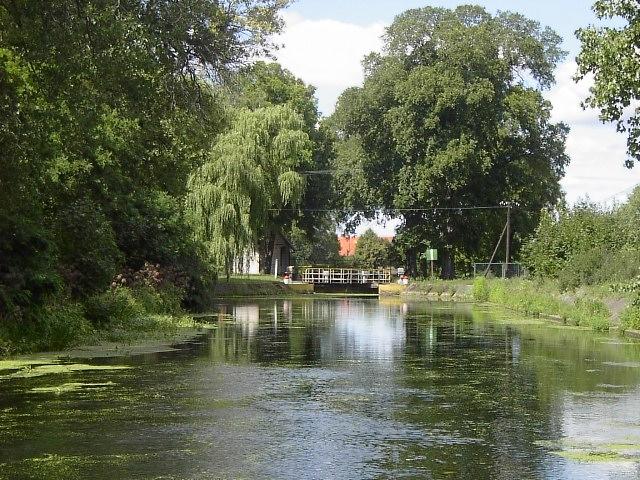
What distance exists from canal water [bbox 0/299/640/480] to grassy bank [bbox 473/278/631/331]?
8.57 meters

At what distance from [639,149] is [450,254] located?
5413 centimetres

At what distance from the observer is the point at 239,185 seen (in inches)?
2339

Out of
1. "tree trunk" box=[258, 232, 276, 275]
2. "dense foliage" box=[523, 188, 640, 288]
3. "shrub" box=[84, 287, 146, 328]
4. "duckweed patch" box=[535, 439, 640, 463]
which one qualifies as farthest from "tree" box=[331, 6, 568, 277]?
"duckweed patch" box=[535, 439, 640, 463]

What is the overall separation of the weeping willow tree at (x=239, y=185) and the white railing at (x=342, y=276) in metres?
10.7

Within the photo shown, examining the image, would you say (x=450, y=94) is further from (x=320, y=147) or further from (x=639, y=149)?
(x=639, y=149)

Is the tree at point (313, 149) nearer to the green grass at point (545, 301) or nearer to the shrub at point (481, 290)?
the shrub at point (481, 290)

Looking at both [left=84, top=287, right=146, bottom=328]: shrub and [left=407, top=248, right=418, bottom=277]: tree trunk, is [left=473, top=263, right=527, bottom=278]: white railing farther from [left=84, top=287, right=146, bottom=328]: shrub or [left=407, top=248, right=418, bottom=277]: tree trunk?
[left=84, top=287, right=146, bottom=328]: shrub

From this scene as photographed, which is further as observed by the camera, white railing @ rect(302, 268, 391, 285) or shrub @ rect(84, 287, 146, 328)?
white railing @ rect(302, 268, 391, 285)

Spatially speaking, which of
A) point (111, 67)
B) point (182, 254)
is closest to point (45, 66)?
point (111, 67)

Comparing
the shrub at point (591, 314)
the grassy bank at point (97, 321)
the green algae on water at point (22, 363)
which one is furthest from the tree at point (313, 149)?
the green algae on water at point (22, 363)

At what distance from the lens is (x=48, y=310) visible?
847 inches

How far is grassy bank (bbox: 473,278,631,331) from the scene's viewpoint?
31.6 metres

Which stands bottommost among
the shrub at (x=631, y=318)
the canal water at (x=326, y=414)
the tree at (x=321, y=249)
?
the canal water at (x=326, y=414)

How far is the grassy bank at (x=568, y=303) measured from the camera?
31609mm
